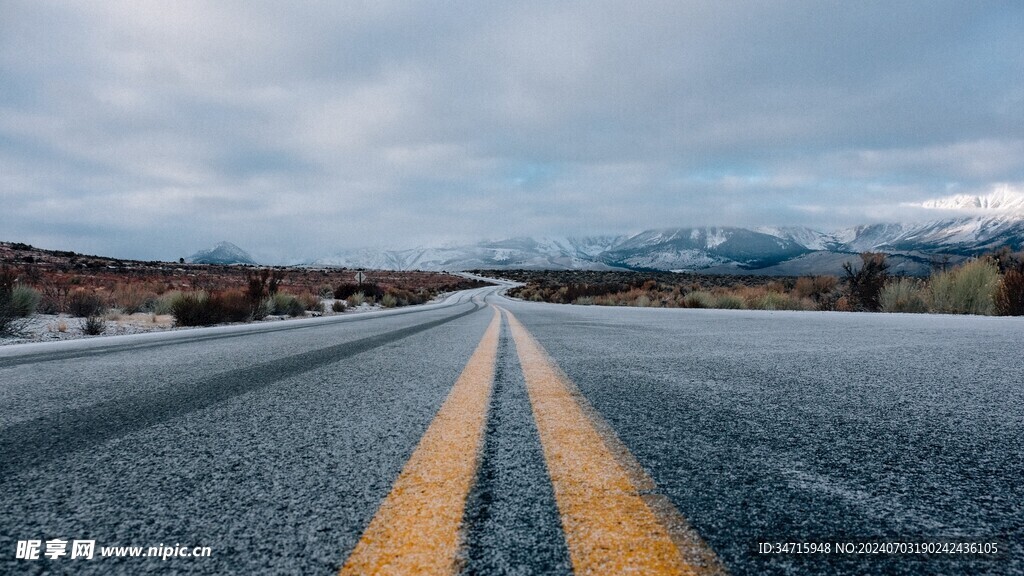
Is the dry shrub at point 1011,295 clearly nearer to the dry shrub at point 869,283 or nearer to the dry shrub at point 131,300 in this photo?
the dry shrub at point 869,283

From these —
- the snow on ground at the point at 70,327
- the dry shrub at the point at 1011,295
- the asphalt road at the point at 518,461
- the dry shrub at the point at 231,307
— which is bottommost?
the snow on ground at the point at 70,327

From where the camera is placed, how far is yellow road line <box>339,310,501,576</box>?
0.72 meters

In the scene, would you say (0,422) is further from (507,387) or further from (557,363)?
(557,363)

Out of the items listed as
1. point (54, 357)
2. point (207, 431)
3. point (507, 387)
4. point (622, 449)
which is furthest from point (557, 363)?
point (54, 357)

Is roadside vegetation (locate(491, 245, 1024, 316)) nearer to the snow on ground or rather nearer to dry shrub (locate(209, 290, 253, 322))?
dry shrub (locate(209, 290, 253, 322))

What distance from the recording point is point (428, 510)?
89 cm

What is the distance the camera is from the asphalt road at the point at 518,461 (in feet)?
2.57

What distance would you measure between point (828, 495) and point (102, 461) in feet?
5.55

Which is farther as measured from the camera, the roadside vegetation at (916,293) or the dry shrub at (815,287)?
the dry shrub at (815,287)

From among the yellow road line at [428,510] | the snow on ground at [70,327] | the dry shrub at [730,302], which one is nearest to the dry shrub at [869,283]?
the dry shrub at [730,302]

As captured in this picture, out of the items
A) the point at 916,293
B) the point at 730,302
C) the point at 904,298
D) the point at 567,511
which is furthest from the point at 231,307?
the point at 916,293

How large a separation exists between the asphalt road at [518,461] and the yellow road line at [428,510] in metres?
0.03

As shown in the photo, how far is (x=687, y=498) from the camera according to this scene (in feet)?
3.09

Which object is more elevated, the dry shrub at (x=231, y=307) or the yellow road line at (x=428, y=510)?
the yellow road line at (x=428, y=510)
